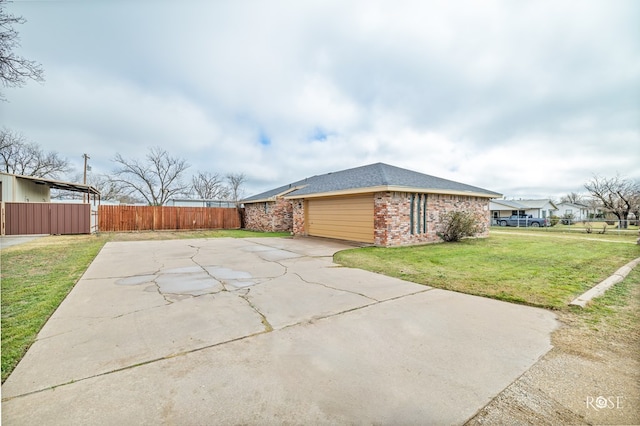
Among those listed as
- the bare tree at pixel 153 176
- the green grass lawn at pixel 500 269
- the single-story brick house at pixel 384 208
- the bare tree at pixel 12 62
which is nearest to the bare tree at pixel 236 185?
the bare tree at pixel 153 176

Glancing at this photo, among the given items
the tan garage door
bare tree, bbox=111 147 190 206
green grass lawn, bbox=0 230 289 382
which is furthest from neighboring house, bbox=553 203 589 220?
green grass lawn, bbox=0 230 289 382

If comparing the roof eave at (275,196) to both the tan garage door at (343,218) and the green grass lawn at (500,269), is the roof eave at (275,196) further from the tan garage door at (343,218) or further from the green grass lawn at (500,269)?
the green grass lawn at (500,269)

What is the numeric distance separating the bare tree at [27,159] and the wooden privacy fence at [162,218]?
13984 mm

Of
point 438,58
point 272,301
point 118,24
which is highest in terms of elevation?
point 438,58

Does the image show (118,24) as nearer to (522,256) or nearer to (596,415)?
(596,415)

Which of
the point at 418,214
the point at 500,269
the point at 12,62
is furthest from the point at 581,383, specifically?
the point at 12,62

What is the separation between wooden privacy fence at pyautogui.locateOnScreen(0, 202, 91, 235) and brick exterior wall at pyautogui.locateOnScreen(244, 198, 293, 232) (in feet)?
33.6

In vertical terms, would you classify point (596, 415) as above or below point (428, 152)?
below

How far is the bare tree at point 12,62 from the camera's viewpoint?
217 inches

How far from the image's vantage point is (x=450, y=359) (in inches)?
94.6

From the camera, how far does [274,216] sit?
61.4 ft

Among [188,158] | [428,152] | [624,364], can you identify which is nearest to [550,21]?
[624,364]

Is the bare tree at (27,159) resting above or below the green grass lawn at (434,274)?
above

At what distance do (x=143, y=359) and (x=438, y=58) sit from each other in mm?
10759
